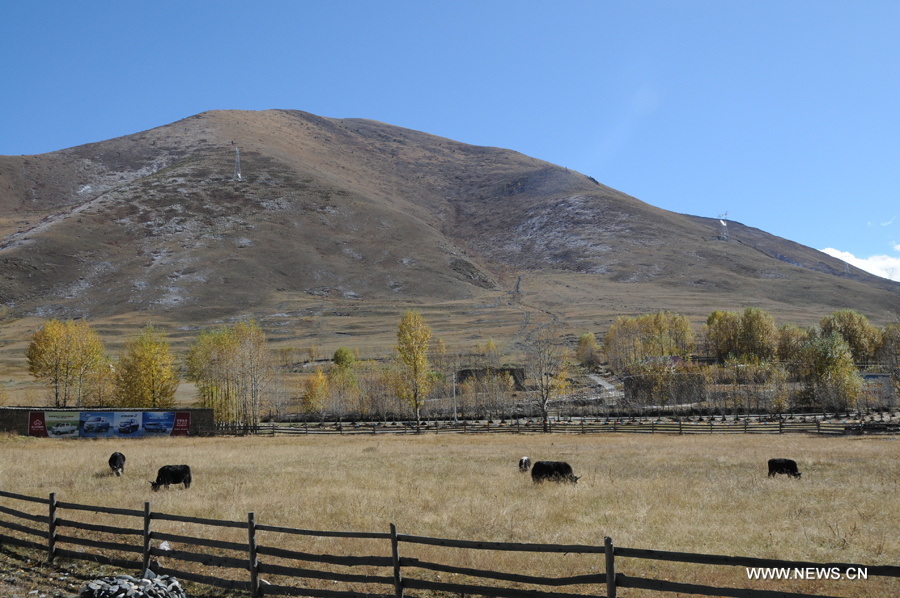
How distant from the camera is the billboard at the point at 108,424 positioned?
41719mm

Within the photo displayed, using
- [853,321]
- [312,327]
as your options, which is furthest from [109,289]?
[853,321]

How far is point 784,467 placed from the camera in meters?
20.5

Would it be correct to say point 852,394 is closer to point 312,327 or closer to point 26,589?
point 26,589

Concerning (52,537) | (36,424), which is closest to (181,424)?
(36,424)

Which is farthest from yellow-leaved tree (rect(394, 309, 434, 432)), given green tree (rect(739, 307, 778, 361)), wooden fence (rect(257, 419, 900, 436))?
green tree (rect(739, 307, 778, 361))

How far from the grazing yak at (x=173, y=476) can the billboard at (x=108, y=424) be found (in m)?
28.7

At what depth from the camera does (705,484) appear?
60.7 ft

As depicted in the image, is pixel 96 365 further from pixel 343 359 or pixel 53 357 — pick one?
pixel 343 359

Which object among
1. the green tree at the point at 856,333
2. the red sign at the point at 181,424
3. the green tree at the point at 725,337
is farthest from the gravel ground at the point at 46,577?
the green tree at the point at 856,333

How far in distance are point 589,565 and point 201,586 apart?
7.46 m

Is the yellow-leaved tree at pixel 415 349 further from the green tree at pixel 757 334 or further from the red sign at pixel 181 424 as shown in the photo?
the green tree at pixel 757 334

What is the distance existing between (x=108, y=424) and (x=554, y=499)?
4042cm

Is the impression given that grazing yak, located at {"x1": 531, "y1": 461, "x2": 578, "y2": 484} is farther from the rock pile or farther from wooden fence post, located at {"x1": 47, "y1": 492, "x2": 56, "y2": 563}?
wooden fence post, located at {"x1": 47, "y1": 492, "x2": 56, "y2": 563}

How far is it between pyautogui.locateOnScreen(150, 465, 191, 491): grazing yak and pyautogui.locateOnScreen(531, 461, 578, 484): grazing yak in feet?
40.7
